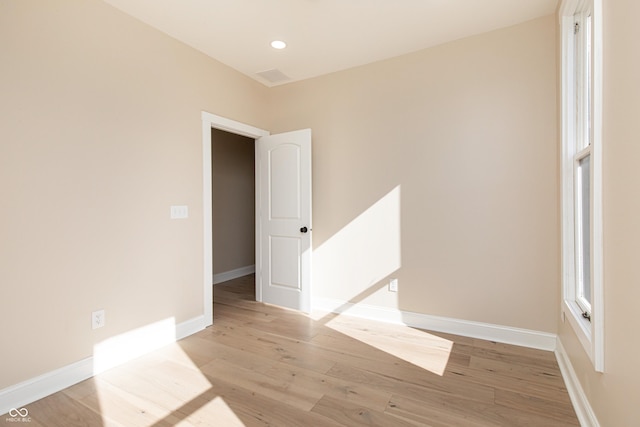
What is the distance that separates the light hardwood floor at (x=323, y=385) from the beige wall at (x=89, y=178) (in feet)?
1.44

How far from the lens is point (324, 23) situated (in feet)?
8.57

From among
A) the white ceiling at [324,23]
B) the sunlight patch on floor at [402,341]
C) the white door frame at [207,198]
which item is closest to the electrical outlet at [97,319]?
the white door frame at [207,198]

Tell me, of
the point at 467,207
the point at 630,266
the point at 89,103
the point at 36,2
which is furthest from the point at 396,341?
the point at 36,2

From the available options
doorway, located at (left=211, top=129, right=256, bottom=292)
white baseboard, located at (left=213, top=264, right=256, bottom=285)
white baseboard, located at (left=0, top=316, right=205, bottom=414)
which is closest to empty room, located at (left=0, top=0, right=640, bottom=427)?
white baseboard, located at (left=0, top=316, right=205, bottom=414)

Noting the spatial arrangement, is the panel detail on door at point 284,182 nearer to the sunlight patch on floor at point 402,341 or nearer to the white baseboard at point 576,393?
the sunlight patch on floor at point 402,341

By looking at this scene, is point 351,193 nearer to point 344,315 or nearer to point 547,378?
point 344,315

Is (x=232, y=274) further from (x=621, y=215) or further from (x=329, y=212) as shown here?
(x=621, y=215)

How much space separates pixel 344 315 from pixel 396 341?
0.79 meters

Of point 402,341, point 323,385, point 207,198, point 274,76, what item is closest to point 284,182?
point 207,198

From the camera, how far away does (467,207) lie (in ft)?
9.32

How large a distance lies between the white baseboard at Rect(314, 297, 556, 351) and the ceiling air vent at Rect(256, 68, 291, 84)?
2606 millimetres

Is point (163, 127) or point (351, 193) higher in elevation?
point (163, 127)

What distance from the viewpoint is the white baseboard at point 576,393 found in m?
1.61

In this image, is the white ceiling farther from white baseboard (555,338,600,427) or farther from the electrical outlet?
white baseboard (555,338,600,427)
